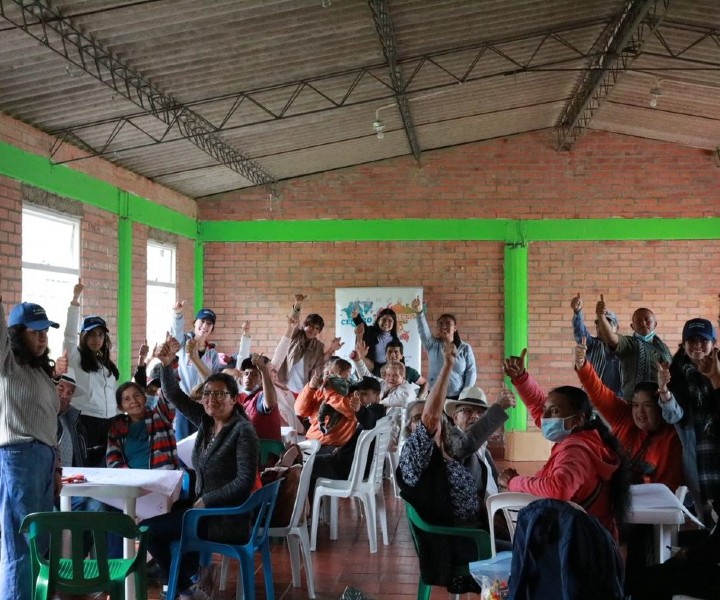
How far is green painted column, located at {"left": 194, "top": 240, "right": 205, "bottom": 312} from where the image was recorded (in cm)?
1137

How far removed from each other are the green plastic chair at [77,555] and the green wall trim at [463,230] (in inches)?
310

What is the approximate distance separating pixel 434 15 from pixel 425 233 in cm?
486

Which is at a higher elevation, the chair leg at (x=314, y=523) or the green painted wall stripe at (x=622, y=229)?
the green painted wall stripe at (x=622, y=229)

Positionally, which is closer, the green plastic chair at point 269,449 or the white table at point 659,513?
the white table at point 659,513

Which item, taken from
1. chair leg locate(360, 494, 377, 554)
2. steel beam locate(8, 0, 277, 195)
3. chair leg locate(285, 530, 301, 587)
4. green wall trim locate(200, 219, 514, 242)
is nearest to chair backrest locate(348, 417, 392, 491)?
chair leg locate(360, 494, 377, 554)

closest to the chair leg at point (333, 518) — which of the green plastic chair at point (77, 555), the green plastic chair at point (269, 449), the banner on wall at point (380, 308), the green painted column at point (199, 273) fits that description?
the green plastic chair at point (269, 449)

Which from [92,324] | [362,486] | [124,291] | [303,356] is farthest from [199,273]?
[362,486]

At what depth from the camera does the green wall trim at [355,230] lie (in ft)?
36.7

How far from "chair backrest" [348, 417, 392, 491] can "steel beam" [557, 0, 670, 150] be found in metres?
Result: 3.91

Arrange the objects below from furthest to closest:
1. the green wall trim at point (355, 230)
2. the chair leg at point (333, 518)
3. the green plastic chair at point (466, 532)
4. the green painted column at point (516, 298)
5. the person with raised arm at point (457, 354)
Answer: the green wall trim at point (355, 230) < the green painted column at point (516, 298) < the person with raised arm at point (457, 354) < the chair leg at point (333, 518) < the green plastic chair at point (466, 532)

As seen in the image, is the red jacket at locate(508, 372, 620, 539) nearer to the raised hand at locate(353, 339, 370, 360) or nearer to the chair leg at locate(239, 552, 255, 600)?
the chair leg at locate(239, 552, 255, 600)

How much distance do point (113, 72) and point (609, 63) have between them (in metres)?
4.92

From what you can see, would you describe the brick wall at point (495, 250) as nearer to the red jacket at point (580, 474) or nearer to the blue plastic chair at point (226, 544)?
the blue plastic chair at point (226, 544)

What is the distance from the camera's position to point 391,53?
6887 mm
